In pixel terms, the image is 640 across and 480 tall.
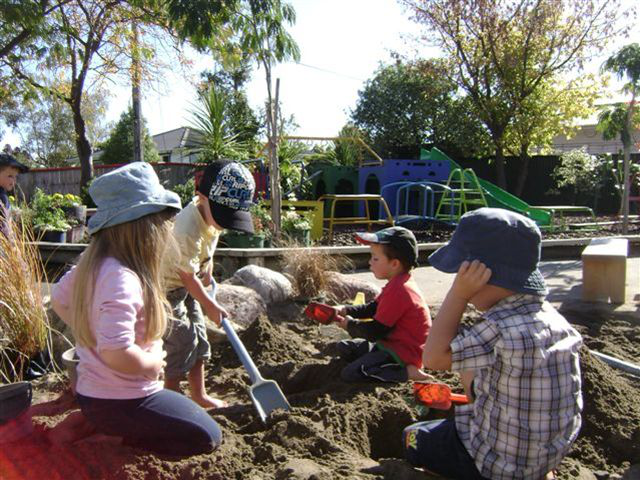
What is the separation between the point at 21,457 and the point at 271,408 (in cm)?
112

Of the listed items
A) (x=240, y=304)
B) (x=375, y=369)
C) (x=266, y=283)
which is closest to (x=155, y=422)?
(x=375, y=369)

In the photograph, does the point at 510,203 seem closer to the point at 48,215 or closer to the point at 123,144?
the point at 48,215

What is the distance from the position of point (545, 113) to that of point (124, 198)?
15.8m

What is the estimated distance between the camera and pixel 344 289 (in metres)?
5.68

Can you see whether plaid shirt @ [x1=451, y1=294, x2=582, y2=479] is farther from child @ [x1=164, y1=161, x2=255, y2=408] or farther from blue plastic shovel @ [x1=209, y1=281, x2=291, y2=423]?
child @ [x1=164, y1=161, x2=255, y2=408]

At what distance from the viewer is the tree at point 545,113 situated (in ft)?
51.7

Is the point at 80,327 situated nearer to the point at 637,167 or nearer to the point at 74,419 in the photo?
the point at 74,419

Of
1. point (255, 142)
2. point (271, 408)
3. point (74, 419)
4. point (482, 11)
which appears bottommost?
point (271, 408)

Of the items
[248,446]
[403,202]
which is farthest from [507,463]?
[403,202]

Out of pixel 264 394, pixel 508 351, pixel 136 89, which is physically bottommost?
pixel 264 394

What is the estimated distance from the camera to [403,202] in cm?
1253

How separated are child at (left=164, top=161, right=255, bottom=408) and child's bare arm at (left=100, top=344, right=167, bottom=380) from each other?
41.2 inches

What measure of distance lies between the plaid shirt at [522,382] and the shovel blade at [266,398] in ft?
3.98

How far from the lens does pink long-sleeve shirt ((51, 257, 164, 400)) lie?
180cm
